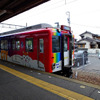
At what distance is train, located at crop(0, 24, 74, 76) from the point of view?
5395 millimetres

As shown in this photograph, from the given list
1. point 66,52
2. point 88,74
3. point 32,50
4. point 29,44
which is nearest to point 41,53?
point 32,50

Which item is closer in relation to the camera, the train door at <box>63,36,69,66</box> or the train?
the train

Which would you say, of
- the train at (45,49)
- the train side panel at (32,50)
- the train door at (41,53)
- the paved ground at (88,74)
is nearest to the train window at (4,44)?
the train side panel at (32,50)

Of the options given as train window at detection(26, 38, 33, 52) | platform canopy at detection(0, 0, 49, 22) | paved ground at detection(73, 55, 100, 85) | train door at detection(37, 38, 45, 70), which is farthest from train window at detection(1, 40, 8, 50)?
paved ground at detection(73, 55, 100, 85)

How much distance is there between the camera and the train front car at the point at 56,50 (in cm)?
550

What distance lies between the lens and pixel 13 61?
819 cm

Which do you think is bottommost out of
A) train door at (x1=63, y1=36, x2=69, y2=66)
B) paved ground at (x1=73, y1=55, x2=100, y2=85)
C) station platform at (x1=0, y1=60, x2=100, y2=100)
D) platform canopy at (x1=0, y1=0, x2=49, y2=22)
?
paved ground at (x1=73, y1=55, x2=100, y2=85)

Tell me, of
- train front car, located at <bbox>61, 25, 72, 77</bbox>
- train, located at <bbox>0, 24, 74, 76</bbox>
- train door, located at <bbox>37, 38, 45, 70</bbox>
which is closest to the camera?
train, located at <bbox>0, 24, 74, 76</bbox>

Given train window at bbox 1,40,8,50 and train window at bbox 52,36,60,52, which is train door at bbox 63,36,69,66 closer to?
train window at bbox 52,36,60,52

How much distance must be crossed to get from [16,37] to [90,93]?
6.12 meters

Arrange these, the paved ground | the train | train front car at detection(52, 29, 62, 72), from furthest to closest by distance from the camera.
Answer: the paved ground, train front car at detection(52, 29, 62, 72), the train

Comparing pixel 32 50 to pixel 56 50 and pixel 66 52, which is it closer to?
pixel 56 50

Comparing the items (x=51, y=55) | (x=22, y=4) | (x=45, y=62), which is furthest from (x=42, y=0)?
(x=45, y=62)

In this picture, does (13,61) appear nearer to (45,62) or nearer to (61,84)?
(45,62)
